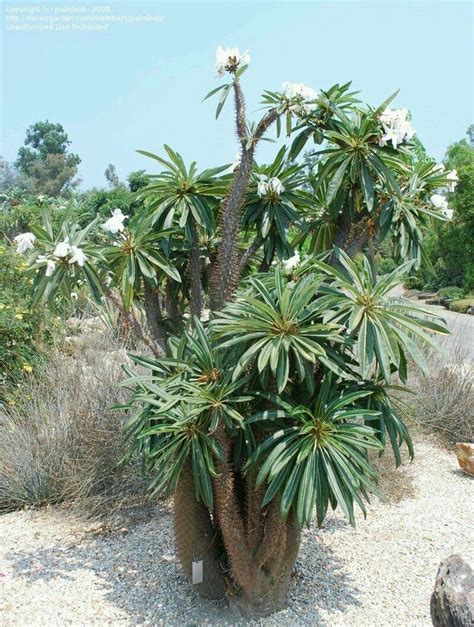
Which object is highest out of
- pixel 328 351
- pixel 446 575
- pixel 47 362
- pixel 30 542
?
pixel 328 351

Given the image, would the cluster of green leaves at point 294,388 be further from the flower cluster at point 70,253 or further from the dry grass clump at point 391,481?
the dry grass clump at point 391,481

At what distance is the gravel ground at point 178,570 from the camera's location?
9.66 ft

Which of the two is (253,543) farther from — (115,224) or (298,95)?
(298,95)

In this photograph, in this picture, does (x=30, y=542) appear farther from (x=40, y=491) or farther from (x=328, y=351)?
(x=328, y=351)

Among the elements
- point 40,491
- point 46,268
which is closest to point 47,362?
point 40,491

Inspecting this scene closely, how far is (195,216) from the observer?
2.83m

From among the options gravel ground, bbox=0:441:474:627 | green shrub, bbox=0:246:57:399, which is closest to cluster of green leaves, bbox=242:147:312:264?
gravel ground, bbox=0:441:474:627

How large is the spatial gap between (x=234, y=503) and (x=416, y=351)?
1101mm

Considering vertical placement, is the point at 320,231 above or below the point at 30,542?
above

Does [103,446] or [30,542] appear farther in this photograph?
[103,446]

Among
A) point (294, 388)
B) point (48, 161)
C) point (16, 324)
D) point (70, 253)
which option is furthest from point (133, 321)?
point (48, 161)

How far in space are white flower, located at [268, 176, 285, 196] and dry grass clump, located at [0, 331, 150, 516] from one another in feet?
6.51

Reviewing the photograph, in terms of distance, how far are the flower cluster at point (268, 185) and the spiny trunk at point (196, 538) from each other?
1.28 meters

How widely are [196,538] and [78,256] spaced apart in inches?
55.5
